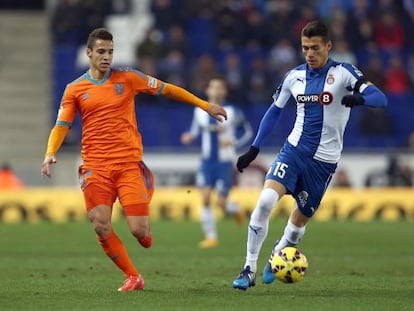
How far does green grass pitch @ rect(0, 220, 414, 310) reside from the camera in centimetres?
981

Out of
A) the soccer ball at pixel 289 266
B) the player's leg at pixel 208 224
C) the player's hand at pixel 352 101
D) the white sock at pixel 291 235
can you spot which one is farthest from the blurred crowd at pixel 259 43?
the player's hand at pixel 352 101

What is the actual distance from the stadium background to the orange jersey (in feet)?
47.5

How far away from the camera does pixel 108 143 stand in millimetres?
10812

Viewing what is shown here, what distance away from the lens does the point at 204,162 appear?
18797 mm

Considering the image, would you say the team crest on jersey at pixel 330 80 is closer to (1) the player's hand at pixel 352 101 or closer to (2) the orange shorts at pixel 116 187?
(1) the player's hand at pixel 352 101

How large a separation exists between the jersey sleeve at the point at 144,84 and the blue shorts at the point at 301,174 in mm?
1376

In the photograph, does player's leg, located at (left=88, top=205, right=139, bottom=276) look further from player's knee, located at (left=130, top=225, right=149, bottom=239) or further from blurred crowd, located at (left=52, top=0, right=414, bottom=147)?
blurred crowd, located at (left=52, top=0, right=414, bottom=147)

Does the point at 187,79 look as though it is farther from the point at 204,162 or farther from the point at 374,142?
the point at 204,162

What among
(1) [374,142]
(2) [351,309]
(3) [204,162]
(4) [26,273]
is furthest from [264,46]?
(2) [351,309]

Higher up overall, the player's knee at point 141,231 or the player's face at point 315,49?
the player's face at point 315,49

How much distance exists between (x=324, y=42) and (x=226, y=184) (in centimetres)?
825

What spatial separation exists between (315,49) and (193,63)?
18472 mm

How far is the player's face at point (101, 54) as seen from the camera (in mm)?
10664

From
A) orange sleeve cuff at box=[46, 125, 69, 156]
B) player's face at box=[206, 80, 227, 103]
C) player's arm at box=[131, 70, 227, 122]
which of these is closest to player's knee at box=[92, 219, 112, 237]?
orange sleeve cuff at box=[46, 125, 69, 156]
